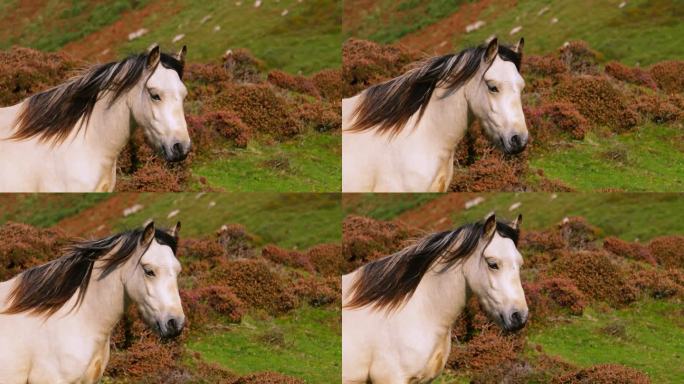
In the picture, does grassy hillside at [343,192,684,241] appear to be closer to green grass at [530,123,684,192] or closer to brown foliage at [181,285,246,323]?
green grass at [530,123,684,192]

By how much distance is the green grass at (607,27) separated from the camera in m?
10.2

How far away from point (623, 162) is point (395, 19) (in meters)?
2.88

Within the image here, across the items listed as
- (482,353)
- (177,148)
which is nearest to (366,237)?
(482,353)

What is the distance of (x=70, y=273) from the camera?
23.9 ft

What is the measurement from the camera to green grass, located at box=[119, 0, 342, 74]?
33.2ft

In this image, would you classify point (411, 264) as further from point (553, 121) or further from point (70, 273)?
point (553, 121)

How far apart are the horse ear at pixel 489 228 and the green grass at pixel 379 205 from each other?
6.68ft

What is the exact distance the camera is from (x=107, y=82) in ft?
26.1

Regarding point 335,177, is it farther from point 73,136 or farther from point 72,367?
point 72,367

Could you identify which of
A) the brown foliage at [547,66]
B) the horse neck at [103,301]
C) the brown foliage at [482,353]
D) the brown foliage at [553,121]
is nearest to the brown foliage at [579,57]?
the brown foliage at [547,66]

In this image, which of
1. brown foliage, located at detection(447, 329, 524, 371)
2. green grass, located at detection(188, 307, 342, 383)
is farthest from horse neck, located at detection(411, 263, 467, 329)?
brown foliage, located at detection(447, 329, 524, 371)

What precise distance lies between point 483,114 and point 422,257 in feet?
4.19

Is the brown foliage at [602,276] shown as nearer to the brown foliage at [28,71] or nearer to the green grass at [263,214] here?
the green grass at [263,214]

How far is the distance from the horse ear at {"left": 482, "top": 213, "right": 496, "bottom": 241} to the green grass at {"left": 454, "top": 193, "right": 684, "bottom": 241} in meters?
3.39
